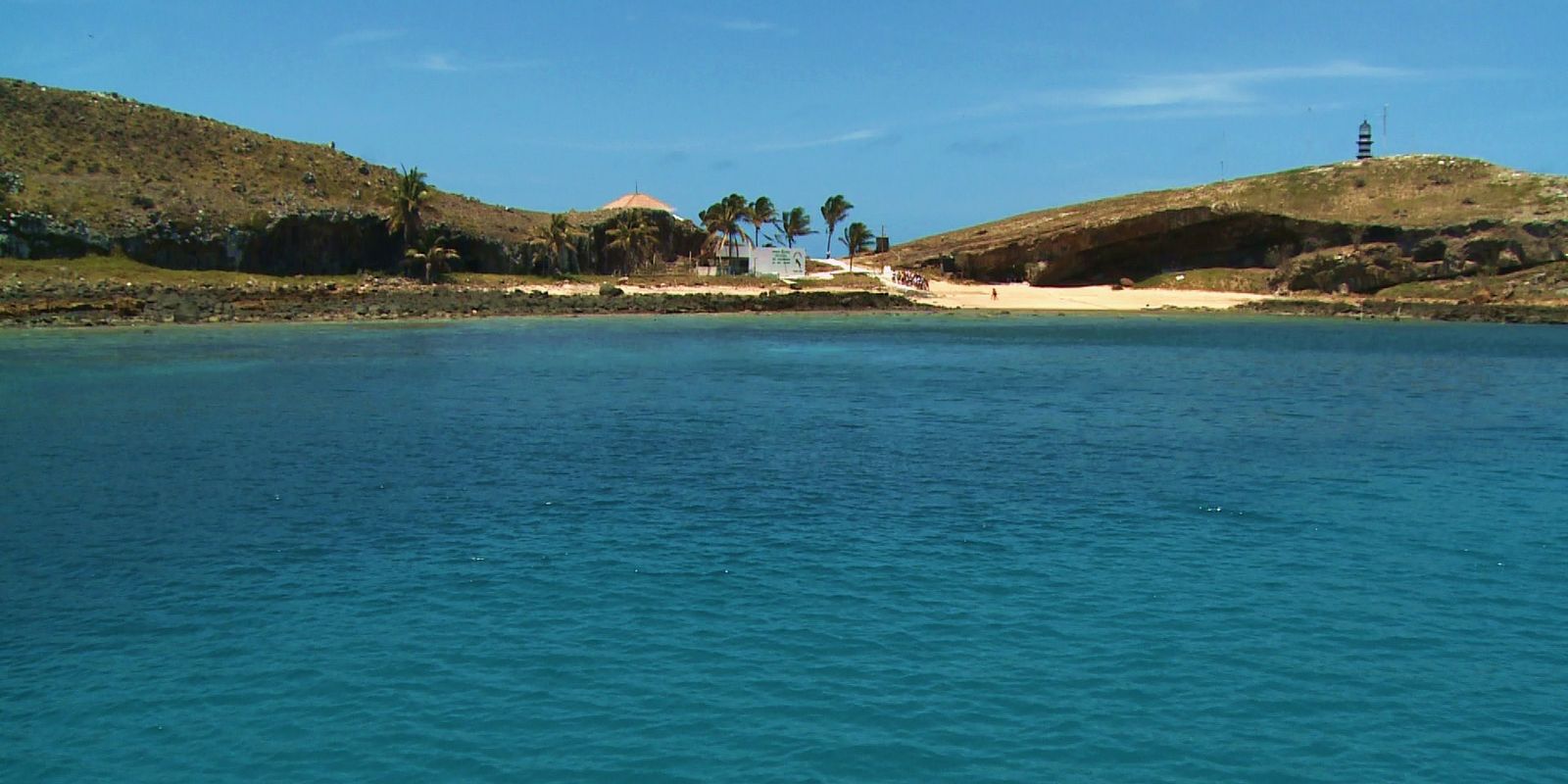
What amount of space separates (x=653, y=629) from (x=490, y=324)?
180 ft

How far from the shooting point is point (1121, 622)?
1366 centimetres

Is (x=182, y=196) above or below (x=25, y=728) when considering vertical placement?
above

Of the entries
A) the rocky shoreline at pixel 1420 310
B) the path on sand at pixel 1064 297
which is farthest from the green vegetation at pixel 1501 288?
the path on sand at pixel 1064 297

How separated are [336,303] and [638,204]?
1430 inches

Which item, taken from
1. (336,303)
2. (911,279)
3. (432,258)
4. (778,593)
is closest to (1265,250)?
(911,279)

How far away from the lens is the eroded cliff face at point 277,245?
66688 mm

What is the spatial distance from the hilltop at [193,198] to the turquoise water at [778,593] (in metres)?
41.9

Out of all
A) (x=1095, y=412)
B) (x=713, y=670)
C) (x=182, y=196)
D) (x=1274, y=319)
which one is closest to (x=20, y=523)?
(x=713, y=670)

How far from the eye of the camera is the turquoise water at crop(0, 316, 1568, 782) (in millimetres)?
10516

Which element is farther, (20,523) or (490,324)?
(490,324)

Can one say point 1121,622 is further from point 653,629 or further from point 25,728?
point 25,728

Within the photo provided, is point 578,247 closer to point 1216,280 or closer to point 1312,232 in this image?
point 1216,280

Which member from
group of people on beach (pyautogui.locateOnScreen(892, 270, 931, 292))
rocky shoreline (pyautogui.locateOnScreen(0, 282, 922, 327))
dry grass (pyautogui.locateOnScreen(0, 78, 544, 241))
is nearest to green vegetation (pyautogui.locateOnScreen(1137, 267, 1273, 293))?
group of people on beach (pyautogui.locateOnScreen(892, 270, 931, 292))

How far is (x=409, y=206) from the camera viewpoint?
3137 inches
